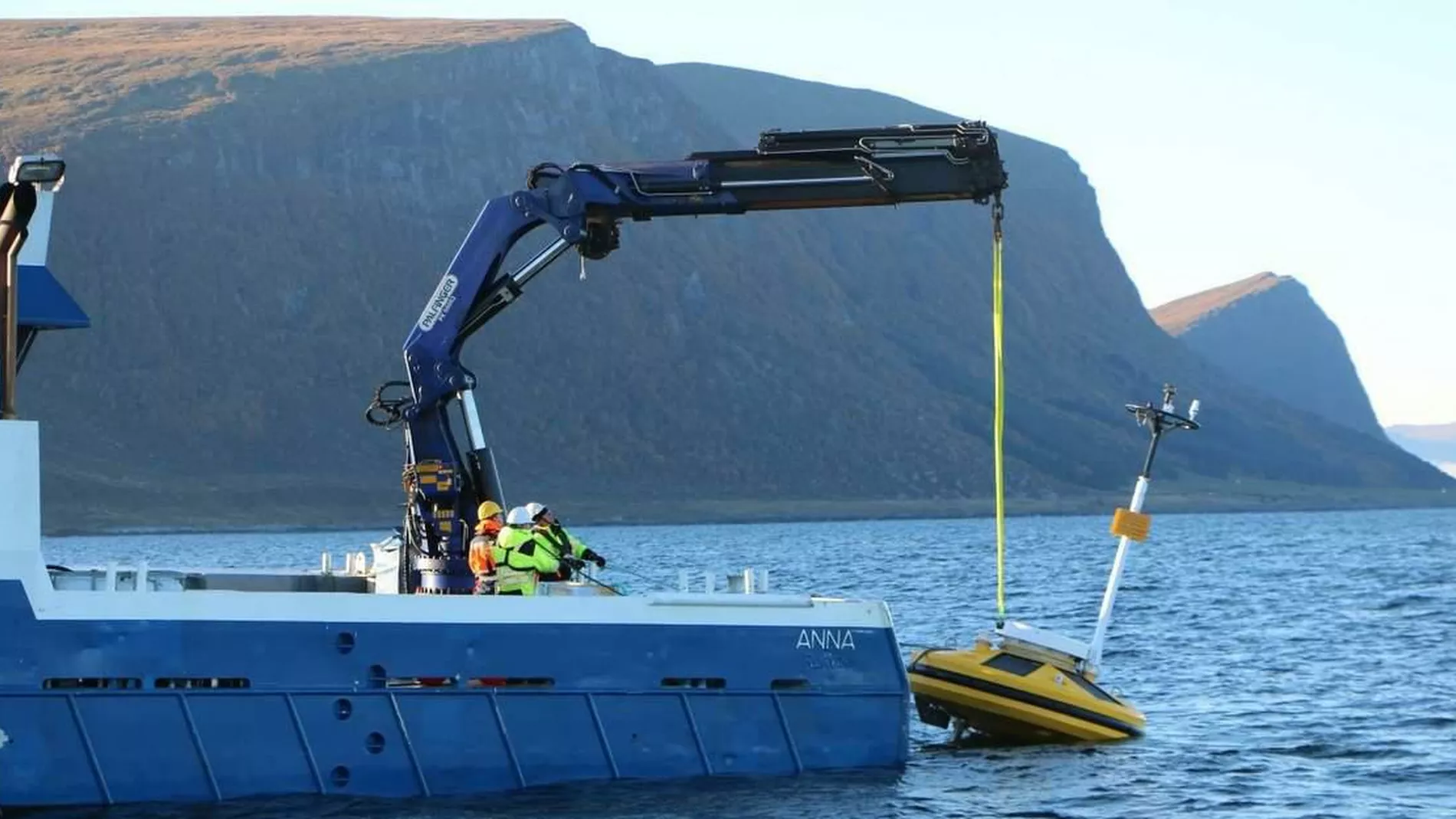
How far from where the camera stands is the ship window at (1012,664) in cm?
2444

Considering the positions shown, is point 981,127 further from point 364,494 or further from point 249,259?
point 249,259

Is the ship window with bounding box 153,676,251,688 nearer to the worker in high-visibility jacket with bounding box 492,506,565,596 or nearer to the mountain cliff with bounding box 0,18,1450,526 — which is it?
the worker in high-visibility jacket with bounding box 492,506,565,596

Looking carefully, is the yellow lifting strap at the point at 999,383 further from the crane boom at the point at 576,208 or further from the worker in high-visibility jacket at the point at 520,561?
the worker in high-visibility jacket at the point at 520,561

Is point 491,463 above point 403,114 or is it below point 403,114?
below

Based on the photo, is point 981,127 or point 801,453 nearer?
point 981,127

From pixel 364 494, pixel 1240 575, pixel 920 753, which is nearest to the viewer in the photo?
pixel 920 753

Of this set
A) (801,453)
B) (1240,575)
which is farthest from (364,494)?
(1240,575)

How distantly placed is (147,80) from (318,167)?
20.3 m

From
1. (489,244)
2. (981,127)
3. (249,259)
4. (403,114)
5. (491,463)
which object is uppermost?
(403,114)

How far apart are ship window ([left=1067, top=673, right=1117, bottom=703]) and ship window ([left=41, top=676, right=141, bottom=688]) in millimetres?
10369

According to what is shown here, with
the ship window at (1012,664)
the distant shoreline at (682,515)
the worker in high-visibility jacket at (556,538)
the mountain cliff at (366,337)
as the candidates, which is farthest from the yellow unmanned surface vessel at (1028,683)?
the mountain cliff at (366,337)


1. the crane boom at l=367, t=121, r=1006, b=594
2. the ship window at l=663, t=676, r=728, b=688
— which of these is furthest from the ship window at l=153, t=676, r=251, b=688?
the ship window at l=663, t=676, r=728, b=688

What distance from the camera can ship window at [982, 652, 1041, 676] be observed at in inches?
962

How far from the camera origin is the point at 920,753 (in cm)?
2472
